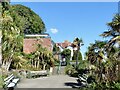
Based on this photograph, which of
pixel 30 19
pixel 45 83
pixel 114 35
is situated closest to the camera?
pixel 114 35

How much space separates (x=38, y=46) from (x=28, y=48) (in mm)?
9052

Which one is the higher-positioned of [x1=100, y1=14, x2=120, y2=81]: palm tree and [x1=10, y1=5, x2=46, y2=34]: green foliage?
[x1=10, y1=5, x2=46, y2=34]: green foliage

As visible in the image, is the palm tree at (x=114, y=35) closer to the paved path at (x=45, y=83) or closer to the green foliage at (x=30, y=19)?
the paved path at (x=45, y=83)

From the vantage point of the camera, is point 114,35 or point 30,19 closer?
point 114,35

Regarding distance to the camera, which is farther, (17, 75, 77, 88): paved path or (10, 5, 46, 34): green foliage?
(10, 5, 46, 34): green foliage

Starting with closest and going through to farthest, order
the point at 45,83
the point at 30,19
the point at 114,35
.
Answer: the point at 114,35 → the point at 45,83 → the point at 30,19

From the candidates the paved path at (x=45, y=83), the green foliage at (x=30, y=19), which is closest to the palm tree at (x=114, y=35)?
the paved path at (x=45, y=83)

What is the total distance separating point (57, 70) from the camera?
158 feet

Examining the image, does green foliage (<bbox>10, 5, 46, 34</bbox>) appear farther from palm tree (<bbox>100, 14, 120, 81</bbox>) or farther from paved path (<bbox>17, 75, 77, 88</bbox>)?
palm tree (<bbox>100, 14, 120, 81</bbox>)

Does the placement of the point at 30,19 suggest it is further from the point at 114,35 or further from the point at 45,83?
the point at 114,35

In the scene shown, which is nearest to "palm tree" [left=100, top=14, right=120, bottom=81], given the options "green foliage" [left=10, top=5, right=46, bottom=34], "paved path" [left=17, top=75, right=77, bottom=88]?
"paved path" [left=17, top=75, right=77, bottom=88]

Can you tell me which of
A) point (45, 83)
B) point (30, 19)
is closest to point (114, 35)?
point (45, 83)

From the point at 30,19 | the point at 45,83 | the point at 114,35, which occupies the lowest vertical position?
the point at 45,83

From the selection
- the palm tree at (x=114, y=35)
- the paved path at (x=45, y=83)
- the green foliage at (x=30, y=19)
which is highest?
the green foliage at (x=30, y=19)
